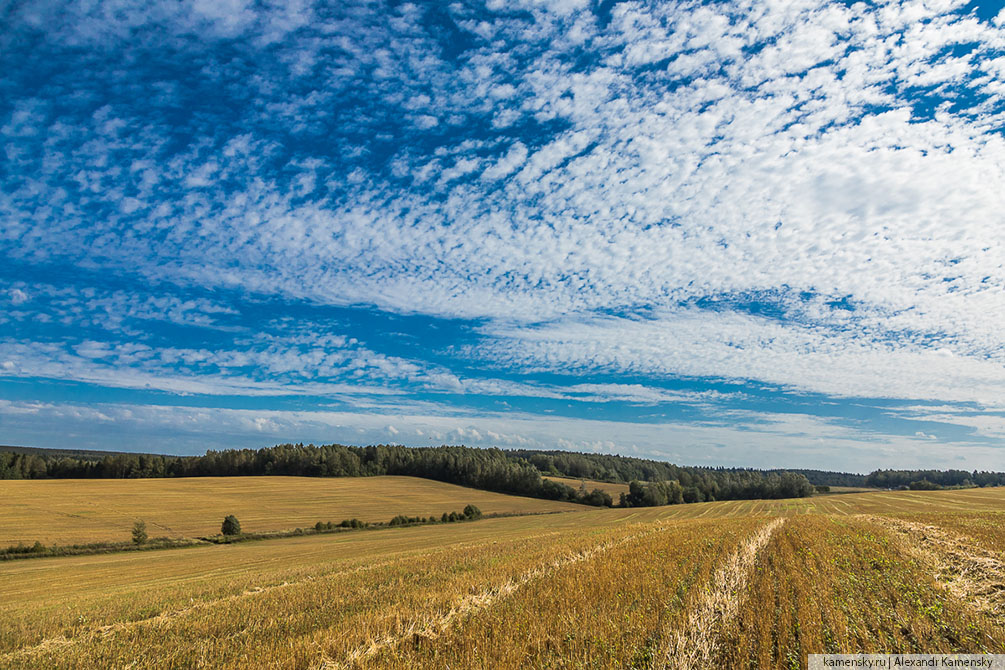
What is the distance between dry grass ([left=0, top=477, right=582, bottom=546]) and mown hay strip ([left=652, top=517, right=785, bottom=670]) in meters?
56.4

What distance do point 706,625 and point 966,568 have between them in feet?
34.5

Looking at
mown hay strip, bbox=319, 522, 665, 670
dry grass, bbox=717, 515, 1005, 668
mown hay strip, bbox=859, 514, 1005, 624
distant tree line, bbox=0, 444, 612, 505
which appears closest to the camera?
dry grass, bbox=717, 515, 1005, 668

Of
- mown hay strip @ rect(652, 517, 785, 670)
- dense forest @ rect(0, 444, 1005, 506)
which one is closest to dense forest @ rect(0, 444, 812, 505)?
dense forest @ rect(0, 444, 1005, 506)

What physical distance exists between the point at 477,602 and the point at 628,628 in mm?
3776

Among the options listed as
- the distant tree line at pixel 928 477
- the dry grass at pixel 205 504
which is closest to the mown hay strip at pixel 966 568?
the dry grass at pixel 205 504

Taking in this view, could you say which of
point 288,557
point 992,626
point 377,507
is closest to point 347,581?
point 992,626

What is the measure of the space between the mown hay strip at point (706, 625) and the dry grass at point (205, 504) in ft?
185

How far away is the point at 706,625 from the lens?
8.01 m

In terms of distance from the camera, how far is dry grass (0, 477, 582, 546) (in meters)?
53.3

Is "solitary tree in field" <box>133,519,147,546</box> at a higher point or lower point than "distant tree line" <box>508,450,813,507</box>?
higher

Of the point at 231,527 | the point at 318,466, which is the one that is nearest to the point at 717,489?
the point at 318,466

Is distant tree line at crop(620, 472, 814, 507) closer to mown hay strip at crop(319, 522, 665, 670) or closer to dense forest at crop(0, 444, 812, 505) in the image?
dense forest at crop(0, 444, 812, 505)

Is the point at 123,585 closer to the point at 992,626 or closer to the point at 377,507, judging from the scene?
the point at 992,626

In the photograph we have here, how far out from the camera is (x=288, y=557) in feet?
111
